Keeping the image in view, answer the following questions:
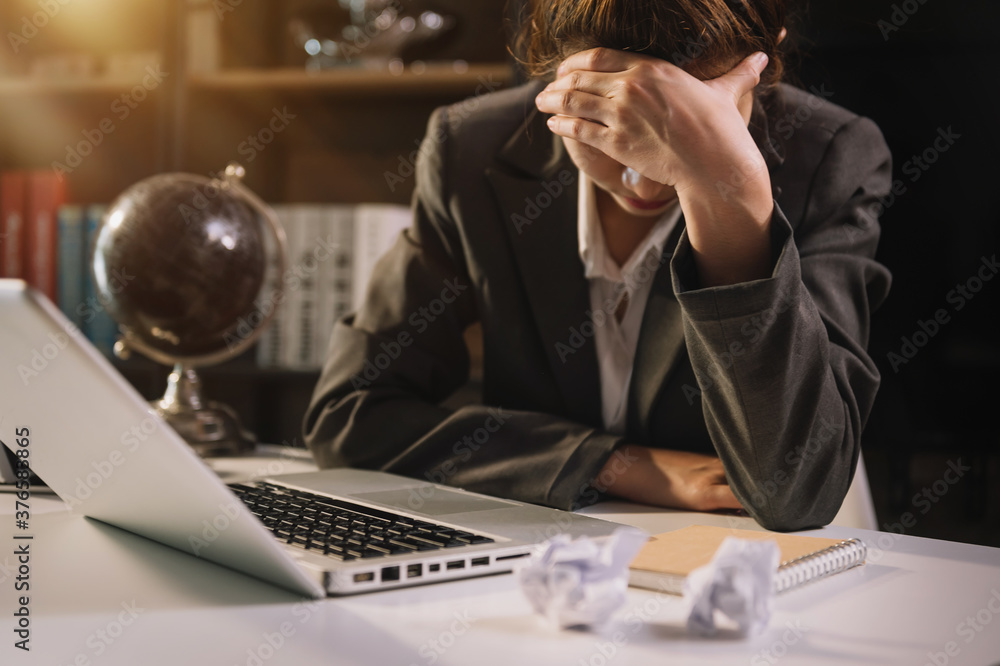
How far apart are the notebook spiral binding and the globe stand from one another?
2.61 ft

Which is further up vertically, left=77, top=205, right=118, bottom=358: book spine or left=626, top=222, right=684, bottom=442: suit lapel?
left=626, top=222, right=684, bottom=442: suit lapel

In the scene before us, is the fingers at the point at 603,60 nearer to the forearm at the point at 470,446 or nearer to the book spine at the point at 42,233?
the forearm at the point at 470,446

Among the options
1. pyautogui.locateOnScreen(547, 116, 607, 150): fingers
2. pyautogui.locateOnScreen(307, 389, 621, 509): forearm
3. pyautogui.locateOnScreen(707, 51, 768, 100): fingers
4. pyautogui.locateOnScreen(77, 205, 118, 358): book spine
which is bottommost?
pyautogui.locateOnScreen(77, 205, 118, 358): book spine

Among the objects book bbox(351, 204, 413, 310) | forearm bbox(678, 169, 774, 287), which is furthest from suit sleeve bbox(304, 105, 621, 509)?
book bbox(351, 204, 413, 310)

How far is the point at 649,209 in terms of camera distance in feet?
3.36

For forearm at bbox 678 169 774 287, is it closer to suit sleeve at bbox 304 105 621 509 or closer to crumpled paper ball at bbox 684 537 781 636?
suit sleeve at bbox 304 105 621 509

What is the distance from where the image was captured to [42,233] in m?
1.94

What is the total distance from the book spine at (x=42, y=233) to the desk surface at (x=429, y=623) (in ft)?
4.86

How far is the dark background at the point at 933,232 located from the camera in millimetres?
1391

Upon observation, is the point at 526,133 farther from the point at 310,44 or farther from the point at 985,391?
the point at 310,44

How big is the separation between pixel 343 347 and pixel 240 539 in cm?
65

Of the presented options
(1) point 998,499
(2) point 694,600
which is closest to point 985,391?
(1) point 998,499

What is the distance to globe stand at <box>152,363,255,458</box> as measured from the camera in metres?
1.12

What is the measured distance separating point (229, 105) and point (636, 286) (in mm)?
1324
